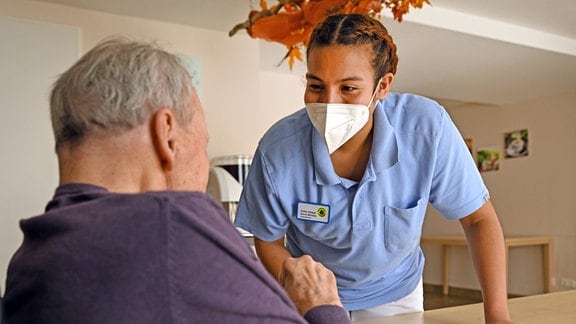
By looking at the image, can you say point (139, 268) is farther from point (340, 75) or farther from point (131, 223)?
point (340, 75)

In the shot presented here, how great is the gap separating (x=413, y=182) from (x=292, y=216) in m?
0.30

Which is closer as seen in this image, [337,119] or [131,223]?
[131,223]

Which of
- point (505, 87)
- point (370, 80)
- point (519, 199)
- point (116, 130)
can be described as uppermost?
point (505, 87)

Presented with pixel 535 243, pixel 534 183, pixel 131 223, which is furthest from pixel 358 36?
pixel 534 183

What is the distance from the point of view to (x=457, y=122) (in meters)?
7.38

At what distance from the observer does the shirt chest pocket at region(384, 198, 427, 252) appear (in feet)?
4.84

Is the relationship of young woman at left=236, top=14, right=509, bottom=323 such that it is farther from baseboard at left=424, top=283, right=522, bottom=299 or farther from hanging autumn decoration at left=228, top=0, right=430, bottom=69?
baseboard at left=424, top=283, right=522, bottom=299

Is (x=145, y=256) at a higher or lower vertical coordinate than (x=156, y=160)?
lower

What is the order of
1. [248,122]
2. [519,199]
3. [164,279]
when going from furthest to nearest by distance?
[519,199], [248,122], [164,279]

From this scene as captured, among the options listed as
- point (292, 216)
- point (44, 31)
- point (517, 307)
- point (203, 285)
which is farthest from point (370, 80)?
point (44, 31)

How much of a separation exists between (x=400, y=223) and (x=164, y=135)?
0.85 m

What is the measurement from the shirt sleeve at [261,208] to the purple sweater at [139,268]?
0.78 metres

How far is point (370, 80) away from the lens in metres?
1.44

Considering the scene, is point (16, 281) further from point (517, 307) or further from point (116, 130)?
point (517, 307)
